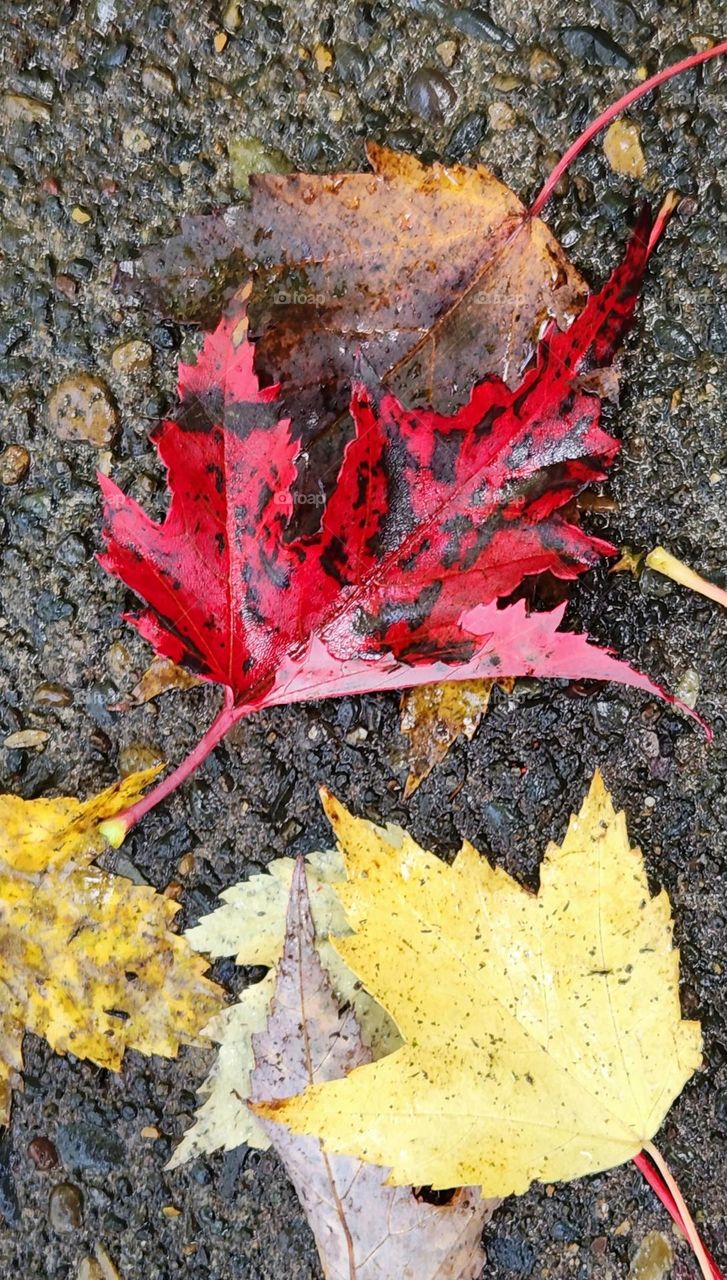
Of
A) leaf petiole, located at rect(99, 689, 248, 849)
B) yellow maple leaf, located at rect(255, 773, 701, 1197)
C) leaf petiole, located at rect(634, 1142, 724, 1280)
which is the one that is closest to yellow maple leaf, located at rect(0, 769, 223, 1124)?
leaf petiole, located at rect(99, 689, 248, 849)

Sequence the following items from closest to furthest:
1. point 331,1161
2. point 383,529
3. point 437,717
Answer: point 383,529
point 331,1161
point 437,717

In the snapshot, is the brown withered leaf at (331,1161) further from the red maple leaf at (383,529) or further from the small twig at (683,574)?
the small twig at (683,574)

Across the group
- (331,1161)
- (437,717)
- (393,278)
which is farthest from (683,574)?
(331,1161)

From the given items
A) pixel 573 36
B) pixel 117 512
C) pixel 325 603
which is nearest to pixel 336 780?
pixel 325 603

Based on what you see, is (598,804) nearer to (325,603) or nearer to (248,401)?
(325,603)

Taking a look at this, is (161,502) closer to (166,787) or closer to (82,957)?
(166,787)

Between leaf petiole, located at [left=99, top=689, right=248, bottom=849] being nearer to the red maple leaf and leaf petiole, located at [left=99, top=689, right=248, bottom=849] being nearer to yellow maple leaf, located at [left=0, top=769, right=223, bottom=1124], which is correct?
yellow maple leaf, located at [left=0, top=769, right=223, bottom=1124]
